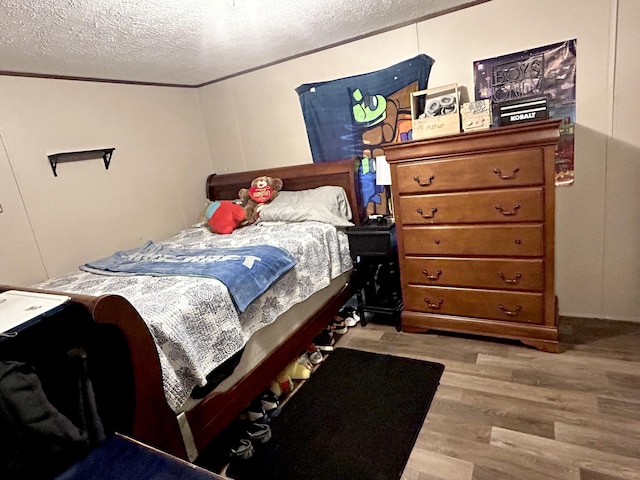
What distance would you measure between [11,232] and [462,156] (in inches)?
110

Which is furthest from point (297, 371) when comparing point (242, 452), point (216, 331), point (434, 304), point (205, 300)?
point (434, 304)

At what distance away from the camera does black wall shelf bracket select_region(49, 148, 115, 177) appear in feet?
8.25

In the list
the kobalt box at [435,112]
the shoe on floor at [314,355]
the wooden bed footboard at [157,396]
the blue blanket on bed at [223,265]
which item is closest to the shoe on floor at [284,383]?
the wooden bed footboard at [157,396]

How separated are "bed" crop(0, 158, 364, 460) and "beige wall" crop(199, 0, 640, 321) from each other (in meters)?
0.89

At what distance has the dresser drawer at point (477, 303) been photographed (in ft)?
6.99

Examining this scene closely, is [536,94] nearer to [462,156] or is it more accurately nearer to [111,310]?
[462,156]

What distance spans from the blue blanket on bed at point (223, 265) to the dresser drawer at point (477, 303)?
922mm

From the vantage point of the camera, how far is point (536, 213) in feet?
6.49

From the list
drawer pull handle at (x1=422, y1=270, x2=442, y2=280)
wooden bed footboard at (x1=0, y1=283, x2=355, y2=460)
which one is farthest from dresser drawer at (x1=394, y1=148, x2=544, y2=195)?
wooden bed footboard at (x1=0, y1=283, x2=355, y2=460)

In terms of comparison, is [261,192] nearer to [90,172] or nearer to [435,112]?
[90,172]

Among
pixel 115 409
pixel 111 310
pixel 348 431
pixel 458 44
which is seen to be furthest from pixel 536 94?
pixel 115 409

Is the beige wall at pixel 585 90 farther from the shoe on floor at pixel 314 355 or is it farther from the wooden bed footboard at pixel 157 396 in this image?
the wooden bed footboard at pixel 157 396

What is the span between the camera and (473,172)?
2.07m

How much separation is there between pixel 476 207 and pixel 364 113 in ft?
3.87
